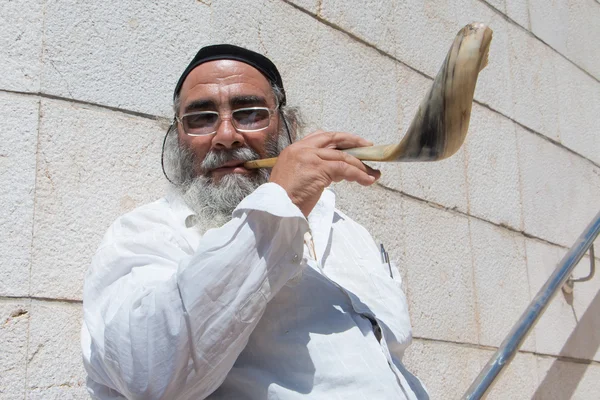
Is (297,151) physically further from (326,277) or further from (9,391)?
(9,391)

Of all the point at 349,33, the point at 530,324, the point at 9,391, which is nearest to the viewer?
the point at 9,391

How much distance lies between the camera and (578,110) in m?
3.91

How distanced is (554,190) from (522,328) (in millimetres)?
1281

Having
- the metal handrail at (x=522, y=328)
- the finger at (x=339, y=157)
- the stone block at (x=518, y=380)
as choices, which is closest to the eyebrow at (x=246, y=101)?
the finger at (x=339, y=157)

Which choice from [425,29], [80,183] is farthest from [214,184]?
[425,29]

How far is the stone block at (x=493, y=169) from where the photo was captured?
3.09 meters

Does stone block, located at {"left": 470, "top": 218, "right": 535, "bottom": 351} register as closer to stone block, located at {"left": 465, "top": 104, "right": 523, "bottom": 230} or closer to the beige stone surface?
stone block, located at {"left": 465, "top": 104, "right": 523, "bottom": 230}

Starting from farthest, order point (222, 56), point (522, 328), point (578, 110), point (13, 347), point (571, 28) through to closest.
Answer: point (571, 28), point (578, 110), point (522, 328), point (222, 56), point (13, 347)

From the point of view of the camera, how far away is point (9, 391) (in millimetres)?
1596

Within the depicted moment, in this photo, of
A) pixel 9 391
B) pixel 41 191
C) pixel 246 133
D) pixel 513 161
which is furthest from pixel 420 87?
pixel 9 391

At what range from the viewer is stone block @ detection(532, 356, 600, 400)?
314cm

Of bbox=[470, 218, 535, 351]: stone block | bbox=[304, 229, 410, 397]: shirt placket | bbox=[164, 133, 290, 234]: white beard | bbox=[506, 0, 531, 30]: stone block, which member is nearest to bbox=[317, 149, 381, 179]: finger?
bbox=[304, 229, 410, 397]: shirt placket

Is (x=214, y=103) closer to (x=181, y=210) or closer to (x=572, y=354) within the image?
(x=181, y=210)

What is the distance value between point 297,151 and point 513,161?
2.15 m
